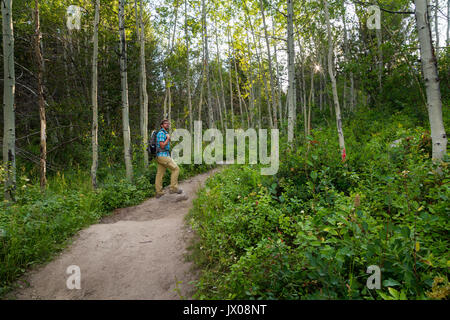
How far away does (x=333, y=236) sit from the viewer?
9.55 feet

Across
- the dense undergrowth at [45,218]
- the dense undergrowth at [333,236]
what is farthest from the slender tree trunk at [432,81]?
the dense undergrowth at [45,218]

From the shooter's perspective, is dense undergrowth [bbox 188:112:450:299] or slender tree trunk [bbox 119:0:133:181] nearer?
dense undergrowth [bbox 188:112:450:299]

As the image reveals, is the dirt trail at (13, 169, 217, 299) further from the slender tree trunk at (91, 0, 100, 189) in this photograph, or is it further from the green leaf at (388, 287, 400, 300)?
the slender tree trunk at (91, 0, 100, 189)

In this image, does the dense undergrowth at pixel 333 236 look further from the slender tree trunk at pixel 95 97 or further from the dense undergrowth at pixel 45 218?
the slender tree trunk at pixel 95 97

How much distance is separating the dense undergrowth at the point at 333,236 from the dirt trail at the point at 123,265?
403 millimetres

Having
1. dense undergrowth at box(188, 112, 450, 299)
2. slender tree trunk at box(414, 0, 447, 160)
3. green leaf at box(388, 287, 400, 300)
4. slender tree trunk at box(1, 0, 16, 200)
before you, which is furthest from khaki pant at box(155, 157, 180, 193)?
green leaf at box(388, 287, 400, 300)

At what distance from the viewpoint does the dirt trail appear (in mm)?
3107

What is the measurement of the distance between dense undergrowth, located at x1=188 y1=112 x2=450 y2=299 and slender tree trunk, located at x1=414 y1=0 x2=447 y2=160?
40 centimetres

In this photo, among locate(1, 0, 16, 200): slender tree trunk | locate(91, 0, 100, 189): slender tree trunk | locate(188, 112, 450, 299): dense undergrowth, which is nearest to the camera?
locate(188, 112, 450, 299): dense undergrowth

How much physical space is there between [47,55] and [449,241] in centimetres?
1668

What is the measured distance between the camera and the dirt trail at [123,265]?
311 centimetres

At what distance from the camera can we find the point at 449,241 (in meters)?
2.41

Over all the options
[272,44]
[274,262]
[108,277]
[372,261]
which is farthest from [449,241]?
[272,44]

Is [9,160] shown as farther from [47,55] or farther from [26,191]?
[47,55]
